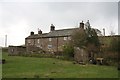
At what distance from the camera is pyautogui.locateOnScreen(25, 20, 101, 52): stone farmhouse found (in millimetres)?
88250

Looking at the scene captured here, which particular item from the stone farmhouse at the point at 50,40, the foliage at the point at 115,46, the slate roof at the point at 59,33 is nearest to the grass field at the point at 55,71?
the foliage at the point at 115,46

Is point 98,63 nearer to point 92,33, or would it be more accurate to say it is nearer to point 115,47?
point 115,47

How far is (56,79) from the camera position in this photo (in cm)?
3008

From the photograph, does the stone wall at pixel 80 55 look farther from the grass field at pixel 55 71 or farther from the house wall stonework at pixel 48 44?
the house wall stonework at pixel 48 44

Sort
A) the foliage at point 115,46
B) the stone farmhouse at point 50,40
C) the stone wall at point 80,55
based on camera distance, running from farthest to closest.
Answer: the stone farmhouse at point 50,40, the stone wall at point 80,55, the foliage at point 115,46

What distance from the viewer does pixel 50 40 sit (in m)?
92.4

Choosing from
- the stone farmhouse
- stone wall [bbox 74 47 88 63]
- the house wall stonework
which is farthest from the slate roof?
stone wall [bbox 74 47 88 63]

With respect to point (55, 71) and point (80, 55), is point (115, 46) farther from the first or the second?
point (55, 71)

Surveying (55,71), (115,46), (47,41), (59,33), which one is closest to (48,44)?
(47,41)

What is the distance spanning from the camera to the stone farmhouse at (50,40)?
88.2 m

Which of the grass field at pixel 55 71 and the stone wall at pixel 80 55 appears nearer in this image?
the grass field at pixel 55 71

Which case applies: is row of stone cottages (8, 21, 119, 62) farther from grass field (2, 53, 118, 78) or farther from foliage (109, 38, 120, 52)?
grass field (2, 53, 118, 78)

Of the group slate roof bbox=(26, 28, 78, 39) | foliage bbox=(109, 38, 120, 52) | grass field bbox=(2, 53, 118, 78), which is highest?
slate roof bbox=(26, 28, 78, 39)

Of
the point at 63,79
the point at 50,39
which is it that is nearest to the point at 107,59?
the point at 63,79
